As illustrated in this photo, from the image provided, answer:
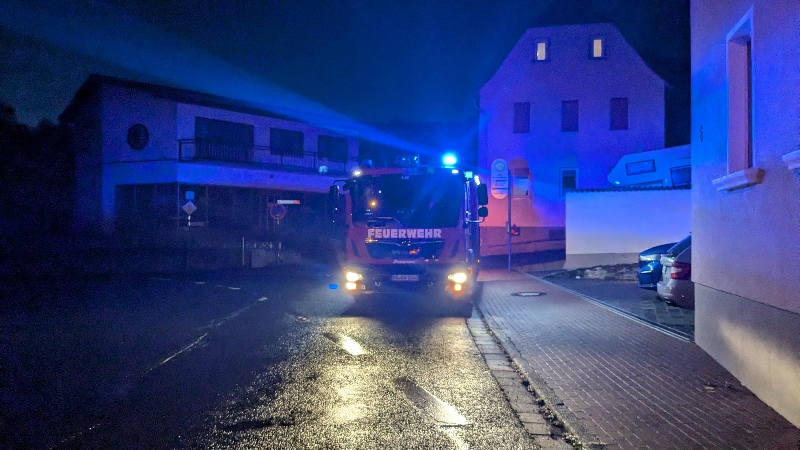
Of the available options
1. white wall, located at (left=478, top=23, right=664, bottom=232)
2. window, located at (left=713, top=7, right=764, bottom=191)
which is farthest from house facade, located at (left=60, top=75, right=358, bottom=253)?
window, located at (left=713, top=7, right=764, bottom=191)

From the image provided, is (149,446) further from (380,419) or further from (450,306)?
(450,306)

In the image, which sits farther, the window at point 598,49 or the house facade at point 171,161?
the house facade at point 171,161

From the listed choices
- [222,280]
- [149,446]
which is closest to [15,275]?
[222,280]

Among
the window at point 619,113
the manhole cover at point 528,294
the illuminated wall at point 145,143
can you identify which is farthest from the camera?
the illuminated wall at point 145,143

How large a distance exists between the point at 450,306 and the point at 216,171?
20.8 meters

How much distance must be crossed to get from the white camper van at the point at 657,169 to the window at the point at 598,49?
667cm

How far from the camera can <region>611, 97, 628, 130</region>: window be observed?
1199 inches

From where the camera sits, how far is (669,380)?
22.3 feet

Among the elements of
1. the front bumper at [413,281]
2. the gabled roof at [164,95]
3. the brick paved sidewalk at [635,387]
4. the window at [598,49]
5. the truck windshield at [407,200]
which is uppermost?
the window at [598,49]

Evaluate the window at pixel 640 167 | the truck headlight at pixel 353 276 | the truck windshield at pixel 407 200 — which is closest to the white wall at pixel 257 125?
the window at pixel 640 167

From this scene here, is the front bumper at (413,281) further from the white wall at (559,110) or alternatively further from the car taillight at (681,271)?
the white wall at (559,110)

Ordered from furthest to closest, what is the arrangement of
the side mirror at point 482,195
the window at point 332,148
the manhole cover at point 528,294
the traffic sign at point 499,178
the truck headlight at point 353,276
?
the window at point 332,148 → the traffic sign at point 499,178 → the manhole cover at point 528,294 → the side mirror at point 482,195 → the truck headlight at point 353,276

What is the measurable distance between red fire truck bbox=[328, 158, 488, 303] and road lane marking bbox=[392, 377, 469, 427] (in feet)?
17.0

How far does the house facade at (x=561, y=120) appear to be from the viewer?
99.0 ft
